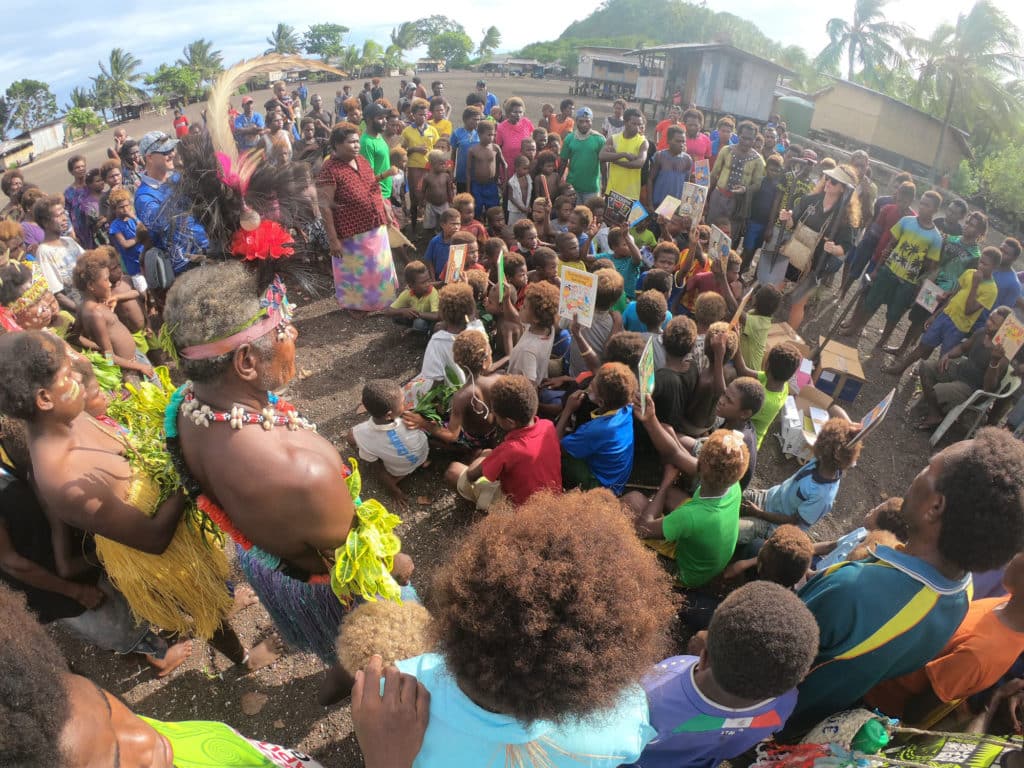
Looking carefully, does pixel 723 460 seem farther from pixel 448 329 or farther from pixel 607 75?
pixel 607 75

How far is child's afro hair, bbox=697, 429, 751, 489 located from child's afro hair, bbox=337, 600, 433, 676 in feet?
5.31

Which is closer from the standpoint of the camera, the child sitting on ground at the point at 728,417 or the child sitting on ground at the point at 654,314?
the child sitting on ground at the point at 728,417

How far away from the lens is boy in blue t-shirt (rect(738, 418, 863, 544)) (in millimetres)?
3406

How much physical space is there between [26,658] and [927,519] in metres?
2.64

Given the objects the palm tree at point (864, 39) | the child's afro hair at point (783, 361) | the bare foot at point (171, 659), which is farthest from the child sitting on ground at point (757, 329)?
the palm tree at point (864, 39)

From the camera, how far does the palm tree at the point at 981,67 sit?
879 inches

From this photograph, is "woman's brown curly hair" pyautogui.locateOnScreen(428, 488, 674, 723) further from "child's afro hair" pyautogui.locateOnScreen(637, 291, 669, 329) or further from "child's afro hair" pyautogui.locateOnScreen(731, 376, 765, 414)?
"child's afro hair" pyautogui.locateOnScreen(637, 291, 669, 329)

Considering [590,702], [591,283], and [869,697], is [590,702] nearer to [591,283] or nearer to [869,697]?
[869,697]

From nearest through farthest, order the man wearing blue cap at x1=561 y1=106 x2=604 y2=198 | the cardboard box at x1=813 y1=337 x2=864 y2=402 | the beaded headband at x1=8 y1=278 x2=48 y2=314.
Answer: the beaded headband at x1=8 y1=278 x2=48 y2=314 → the cardboard box at x1=813 y1=337 x2=864 y2=402 → the man wearing blue cap at x1=561 y1=106 x2=604 y2=198

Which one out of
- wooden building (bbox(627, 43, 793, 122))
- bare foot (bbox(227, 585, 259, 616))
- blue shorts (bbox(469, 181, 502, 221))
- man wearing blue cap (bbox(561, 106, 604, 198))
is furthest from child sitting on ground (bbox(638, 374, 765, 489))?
wooden building (bbox(627, 43, 793, 122))

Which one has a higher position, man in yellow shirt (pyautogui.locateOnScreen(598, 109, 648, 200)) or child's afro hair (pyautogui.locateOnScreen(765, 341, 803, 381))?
man in yellow shirt (pyautogui.locateOnScreen(598, 109, 648, 200))

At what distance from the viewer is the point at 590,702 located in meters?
1.34

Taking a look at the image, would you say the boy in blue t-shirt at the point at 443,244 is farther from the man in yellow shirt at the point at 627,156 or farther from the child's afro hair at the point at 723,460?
the child's afro hair at the point at 723,460

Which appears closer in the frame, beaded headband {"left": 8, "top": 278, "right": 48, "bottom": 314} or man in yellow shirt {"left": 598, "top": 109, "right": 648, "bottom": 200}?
beaded headband {"left": 8, "top": 278, "right": 48, "bottom": 314}
